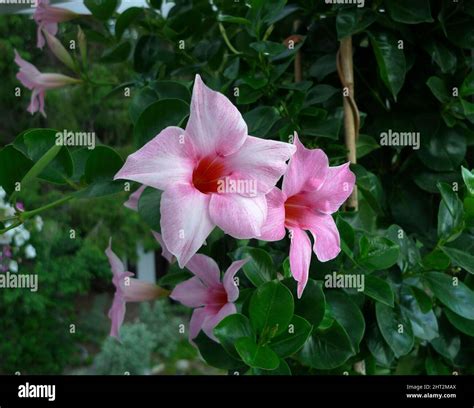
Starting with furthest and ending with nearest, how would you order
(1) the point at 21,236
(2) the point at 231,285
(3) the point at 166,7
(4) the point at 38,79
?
1. (1) the point at 21,236
2. (3) the point at 166,7
3. (4) the point at 38,79
4. (2) the point at 231,285

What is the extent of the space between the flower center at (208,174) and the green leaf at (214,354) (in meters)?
0.16

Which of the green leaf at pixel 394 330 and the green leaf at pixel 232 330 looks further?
the green leaf at pixel 394 330

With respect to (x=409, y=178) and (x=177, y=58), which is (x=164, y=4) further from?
(x=409, y=178)

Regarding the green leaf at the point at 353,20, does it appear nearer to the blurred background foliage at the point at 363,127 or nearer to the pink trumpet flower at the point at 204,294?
the blurred background foliage at the point at 363,127

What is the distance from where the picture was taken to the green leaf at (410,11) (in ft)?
1.66

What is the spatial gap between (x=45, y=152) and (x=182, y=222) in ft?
0.51

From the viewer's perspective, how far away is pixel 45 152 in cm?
39

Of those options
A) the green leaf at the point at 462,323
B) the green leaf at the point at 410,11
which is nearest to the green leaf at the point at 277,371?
the green leaf at the point at 462,323

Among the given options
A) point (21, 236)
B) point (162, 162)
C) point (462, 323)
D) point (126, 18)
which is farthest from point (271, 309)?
point (21, 236)

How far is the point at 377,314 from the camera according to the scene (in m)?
0.48

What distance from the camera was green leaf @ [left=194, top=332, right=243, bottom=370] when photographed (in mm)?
426

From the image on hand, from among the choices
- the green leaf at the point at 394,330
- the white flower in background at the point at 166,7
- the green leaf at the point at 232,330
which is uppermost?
the white flower in background at the point at 166,7

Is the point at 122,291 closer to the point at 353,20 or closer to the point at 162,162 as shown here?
the point at 162,162

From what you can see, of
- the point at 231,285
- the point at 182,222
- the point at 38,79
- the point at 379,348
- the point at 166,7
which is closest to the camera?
the point at 182,222
